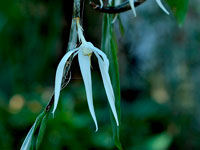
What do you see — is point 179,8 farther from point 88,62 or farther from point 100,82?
point 100,82

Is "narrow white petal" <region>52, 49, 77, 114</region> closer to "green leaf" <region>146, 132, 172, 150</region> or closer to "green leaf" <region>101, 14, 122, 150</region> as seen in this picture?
"green leaf" <region>101, 14, 122, 150</region>

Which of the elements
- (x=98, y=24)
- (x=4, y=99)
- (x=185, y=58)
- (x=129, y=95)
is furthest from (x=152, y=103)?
(x=4, y=99)

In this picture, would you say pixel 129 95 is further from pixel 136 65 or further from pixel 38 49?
pixel 38 49

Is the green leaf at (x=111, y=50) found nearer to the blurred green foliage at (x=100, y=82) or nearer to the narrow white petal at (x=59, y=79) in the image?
the narrow white petal at (x=59, y=79)

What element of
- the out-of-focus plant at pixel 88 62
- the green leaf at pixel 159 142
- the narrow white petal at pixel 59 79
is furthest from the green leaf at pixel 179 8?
the green leaf at pixel 159 142

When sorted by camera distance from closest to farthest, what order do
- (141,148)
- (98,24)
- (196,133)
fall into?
(141,148) < (196,133) < (98,24)

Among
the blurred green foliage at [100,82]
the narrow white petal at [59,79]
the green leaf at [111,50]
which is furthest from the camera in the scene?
the blurred green foliage at [100,82]

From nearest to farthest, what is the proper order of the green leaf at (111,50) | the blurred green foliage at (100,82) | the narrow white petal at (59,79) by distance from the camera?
the narrow white petal at (59,79) < the green leaf at (111,50) < the blurred green foliage at (100,82)

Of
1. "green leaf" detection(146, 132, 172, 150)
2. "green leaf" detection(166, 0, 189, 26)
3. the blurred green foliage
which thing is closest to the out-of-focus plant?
"green leaf" detection(166, 0, 189, 26)
